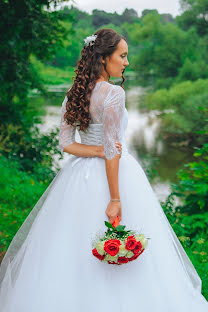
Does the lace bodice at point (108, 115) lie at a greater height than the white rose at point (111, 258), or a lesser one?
greater

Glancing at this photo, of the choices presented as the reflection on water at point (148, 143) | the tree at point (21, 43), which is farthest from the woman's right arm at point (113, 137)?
the reflection on water at point (148, 143)

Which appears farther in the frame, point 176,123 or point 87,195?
point 176,123

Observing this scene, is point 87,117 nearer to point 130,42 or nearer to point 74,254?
point 74,254

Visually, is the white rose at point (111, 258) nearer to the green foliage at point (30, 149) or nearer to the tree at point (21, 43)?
the tree at point (21, 43)

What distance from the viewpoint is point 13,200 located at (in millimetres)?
5039

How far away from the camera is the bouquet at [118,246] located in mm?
1843

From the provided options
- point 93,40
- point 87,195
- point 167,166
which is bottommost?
point 167,166

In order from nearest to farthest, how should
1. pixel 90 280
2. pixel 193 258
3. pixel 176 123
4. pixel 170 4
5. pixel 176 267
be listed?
pixel 90 280
pixel 176 267
pixel 193 258
pixel 176 123
pixel 170 4

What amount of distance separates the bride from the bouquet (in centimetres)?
15

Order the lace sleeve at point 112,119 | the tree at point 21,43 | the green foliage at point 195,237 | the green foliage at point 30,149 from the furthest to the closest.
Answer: the green foliage at point 30,149, the tree at point 21,43, the green foliage at point 195,237, the lace sleeve at point 112,119

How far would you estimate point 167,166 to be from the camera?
513 inches

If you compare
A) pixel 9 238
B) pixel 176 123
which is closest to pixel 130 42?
pixel 176 123

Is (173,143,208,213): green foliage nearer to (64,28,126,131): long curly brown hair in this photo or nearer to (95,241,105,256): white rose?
(64,28,126,131): long curly brown hair

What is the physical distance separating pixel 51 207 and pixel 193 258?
1756 millimetres
